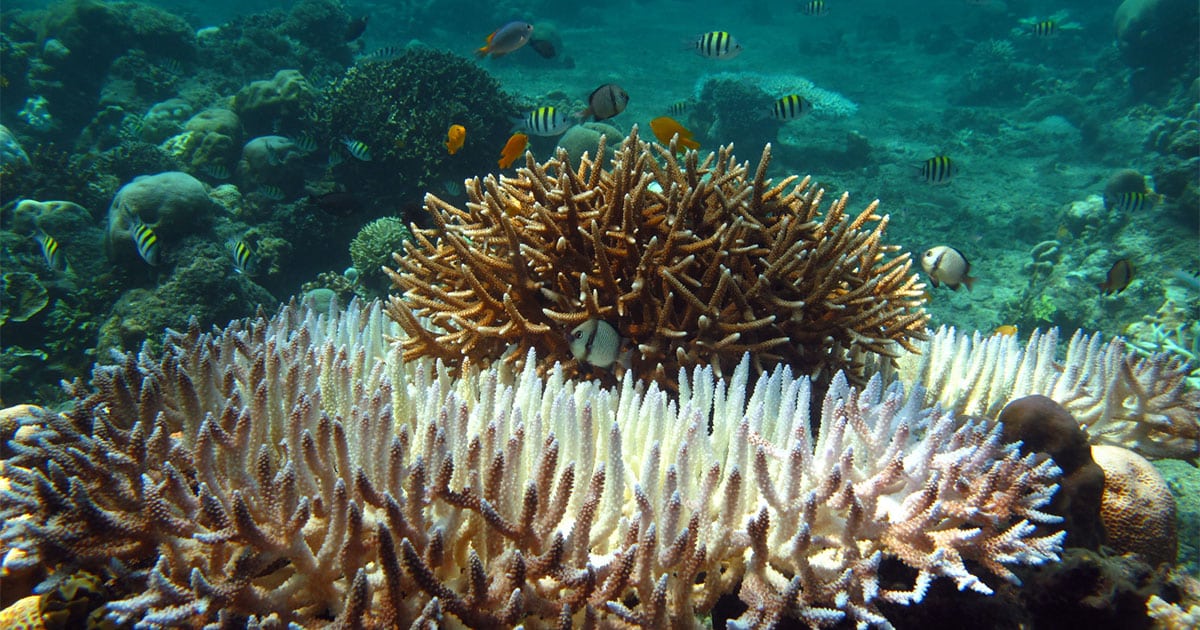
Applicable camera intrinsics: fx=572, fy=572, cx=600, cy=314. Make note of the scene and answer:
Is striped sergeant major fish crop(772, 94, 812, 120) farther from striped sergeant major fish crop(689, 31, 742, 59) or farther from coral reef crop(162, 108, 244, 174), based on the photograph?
coral reef crop(162, 108, 244, 174)

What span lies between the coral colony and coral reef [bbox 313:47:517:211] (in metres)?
7.72

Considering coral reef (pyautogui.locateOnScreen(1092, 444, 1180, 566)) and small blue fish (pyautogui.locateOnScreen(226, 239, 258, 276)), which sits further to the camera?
small blue fish (pyautogui.locateOnScreen(226, 239, 258, 276))

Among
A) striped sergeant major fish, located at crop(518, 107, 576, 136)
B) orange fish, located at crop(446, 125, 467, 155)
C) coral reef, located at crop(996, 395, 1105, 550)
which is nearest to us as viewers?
coral reef, located at crop(996, 395, 1105, 550)

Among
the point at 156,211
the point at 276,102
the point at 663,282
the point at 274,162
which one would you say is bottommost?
the point at 663,282

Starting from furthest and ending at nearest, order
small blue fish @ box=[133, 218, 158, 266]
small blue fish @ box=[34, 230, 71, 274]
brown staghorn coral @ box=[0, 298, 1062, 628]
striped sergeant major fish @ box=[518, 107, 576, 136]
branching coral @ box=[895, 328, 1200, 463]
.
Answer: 1. small blue fish @ box=[34, 230, 71, 274]
2. striped sergeant major fish @ box=[518, 107, 576, 136]
3. small blue fish @ box=[133, 218, 158, 266]
4. branching coral @ box=[895, 328, 1200, 463]
5. brown staghorn coral @ box=[0, 298, 1062, 628]

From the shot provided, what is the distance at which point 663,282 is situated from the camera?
3100 millimetres

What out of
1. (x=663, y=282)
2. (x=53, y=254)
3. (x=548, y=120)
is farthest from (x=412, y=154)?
(x=663, y=282)

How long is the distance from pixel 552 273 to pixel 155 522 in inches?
82.8

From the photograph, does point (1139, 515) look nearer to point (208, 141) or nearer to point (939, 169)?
point (939, 169)

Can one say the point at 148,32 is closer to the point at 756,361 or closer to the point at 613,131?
the point at 613,131

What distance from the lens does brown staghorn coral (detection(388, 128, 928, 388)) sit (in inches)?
121

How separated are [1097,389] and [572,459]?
3243 millimetres

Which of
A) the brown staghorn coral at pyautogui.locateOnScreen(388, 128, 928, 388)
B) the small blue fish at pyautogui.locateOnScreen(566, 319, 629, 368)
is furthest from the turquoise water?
the small blue fish at pyautogui.locateOnScreen(566, 319, 629, 368)

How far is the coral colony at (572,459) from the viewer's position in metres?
1.77
